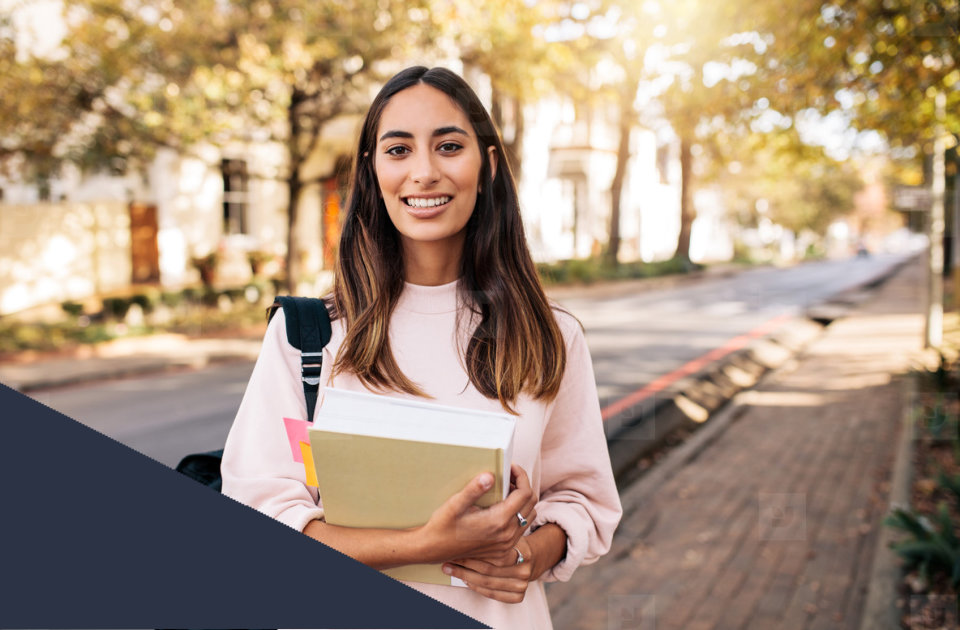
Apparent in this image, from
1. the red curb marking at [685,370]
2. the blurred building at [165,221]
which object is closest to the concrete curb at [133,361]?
the blurred building at [165,221]

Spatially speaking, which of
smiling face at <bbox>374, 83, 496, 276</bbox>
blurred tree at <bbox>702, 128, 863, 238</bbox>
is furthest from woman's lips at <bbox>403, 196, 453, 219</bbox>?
blurred tree at <bbox>702, 128, 863, 238</bbox>

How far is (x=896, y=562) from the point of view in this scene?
4.72 meters

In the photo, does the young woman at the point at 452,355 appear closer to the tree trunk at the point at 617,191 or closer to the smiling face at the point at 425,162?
the smiling face at the point at 425,162

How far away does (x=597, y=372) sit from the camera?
1149 centimetres

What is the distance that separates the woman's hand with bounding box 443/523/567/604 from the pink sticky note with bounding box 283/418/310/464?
1.15ft

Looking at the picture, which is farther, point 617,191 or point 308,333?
point 617,191

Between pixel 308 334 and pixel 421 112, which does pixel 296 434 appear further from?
pixel 421 112

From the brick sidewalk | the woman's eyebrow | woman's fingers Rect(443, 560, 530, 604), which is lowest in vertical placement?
the brick sidewalk

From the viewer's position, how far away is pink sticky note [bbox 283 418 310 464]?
5.08ft

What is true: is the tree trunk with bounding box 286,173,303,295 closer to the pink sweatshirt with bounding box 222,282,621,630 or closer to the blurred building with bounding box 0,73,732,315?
the blurred building with bounding box 0,73,732,315

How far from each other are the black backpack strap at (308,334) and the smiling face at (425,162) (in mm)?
259

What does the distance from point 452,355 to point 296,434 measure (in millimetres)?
370

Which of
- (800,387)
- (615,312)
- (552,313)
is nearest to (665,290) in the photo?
(615,312)

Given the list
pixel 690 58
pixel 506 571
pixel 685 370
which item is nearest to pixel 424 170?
pixel 506 571
